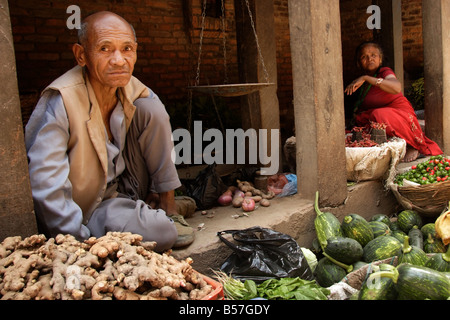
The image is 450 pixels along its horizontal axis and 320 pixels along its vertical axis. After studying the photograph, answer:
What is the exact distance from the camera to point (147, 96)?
323 centimetres

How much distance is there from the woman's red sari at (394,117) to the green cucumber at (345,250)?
2.44m

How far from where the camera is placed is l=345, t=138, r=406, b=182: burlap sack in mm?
4316

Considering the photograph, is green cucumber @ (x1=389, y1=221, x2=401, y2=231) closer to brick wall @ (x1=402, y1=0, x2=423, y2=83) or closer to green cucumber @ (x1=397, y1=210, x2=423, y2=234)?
green cucumber @ (x1=397, y1=210, x2=423, y2=234)

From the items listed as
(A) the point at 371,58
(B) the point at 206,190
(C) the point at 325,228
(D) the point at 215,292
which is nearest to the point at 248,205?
(B) the point at 206,190

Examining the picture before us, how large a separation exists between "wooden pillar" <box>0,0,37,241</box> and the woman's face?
4403mm

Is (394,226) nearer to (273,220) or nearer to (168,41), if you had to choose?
(273,220)

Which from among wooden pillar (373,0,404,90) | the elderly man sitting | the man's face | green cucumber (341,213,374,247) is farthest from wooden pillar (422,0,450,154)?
the man's face

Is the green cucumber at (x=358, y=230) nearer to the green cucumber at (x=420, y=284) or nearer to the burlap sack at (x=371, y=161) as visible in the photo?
the burlap sack at (x=371, y=161)

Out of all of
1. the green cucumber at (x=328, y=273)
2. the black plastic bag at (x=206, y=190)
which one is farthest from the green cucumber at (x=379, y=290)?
the black plastic bag at (x=206, y=190)

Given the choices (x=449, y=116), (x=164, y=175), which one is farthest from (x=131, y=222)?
(x=449, y=116)

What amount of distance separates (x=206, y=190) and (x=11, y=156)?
2052 mm

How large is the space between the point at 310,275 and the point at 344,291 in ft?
1.13

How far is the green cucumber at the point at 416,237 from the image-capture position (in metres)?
3.57

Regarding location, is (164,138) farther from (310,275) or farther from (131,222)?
(310,275)
